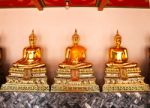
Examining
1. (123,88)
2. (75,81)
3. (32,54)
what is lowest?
(123,88)

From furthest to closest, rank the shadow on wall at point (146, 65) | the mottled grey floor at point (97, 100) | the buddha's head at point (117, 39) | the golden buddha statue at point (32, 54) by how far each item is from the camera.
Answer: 1. the shadow on wall at point (146, 65)
2. the buddha's head at point (117, 39)
3. the golden buddha statue at point (32, 54)
4. the mottled grey floor at point (97, 100)

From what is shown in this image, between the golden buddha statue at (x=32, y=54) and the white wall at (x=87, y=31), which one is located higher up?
the white wall at (x=87, y=31)

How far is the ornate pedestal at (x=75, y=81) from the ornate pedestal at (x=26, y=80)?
0.18 meters

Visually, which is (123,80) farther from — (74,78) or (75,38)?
(75,38)

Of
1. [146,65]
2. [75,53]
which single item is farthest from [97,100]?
[146,65]

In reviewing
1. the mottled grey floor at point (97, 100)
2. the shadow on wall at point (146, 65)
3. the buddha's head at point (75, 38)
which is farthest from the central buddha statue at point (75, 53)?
the shadow on wall at point (146, 65)

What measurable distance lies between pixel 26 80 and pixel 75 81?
0.70m

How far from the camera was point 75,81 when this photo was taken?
13.7 ft

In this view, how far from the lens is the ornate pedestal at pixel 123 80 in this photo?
4.15 metres

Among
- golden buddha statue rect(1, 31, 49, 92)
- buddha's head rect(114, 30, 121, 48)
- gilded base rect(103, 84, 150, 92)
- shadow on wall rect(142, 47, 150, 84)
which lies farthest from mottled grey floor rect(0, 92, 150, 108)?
buddha's head rect(114, 30, 121, 48)

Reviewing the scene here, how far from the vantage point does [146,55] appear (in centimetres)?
487

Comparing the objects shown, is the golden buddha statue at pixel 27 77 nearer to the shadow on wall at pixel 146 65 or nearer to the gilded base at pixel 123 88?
the gilded base at pixel 123 88

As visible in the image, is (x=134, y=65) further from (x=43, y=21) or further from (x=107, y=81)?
(x=43, y=21)

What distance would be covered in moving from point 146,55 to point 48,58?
1.59 m
